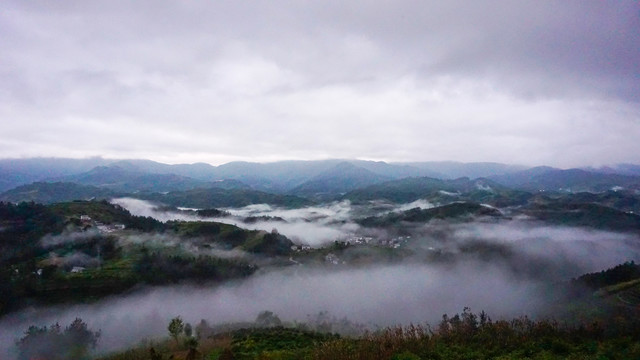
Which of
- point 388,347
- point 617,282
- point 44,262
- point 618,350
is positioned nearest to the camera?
point 618,350

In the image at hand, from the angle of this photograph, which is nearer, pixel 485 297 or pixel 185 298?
pixel 185 298

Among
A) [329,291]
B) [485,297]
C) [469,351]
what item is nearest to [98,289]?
[329,291]

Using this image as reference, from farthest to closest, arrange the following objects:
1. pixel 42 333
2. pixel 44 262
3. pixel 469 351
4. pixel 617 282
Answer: pixel 44 262 → pixel 617 282 → pixel 42 333 → pixel 469 351

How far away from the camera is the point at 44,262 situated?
15538 centimetres

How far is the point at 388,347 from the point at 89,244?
18800 cm

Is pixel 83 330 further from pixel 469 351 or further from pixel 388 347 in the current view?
pixel 469 351

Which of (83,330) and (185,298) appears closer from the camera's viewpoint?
(83,330)

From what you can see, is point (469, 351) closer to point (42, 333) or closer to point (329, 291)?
point (42, 333)

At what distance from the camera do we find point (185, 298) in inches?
6442

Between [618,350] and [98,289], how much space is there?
6341 inches

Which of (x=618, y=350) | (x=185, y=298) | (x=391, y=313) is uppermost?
(x=618, y=350)

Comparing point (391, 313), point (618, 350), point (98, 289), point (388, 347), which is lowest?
point (391, 313)

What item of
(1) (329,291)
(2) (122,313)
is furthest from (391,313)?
(2) (122,313)

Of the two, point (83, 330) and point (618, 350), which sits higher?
point (618, 350)
